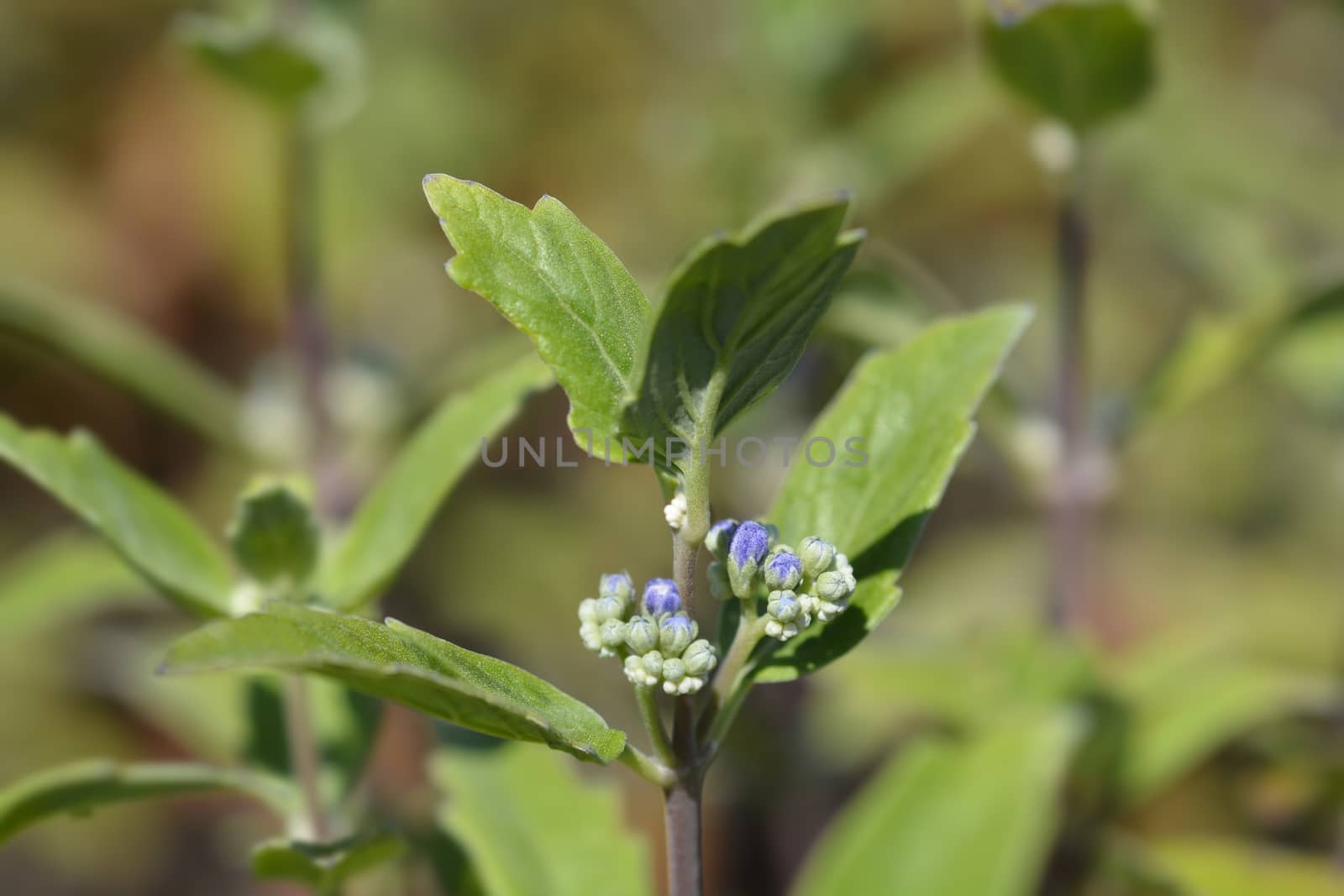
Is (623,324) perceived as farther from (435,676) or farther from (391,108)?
(391,108)

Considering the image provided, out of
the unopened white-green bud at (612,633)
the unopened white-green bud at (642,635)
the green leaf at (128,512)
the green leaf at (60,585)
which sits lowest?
the green leaf at (60,585)

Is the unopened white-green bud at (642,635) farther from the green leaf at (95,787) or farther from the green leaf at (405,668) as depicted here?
the green leaf at (95,787)

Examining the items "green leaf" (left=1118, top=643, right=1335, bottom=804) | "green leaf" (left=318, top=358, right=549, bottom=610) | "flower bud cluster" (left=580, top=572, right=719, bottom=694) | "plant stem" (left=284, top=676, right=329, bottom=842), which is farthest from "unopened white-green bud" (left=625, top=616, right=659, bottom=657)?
"green leaf" (left=1118, top=643, right=1335, bottom=804)

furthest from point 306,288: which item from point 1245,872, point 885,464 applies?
point 1245,872

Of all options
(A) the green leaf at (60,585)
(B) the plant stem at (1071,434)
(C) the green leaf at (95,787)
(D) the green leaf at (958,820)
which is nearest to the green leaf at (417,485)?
(C) the green leaf at (95,787)

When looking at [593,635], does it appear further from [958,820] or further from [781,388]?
[781,388]

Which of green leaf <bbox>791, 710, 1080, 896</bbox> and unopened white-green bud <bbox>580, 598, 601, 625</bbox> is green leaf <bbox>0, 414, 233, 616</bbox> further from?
green leaf <bbox>791, 710, 1080, 896</bbox>
